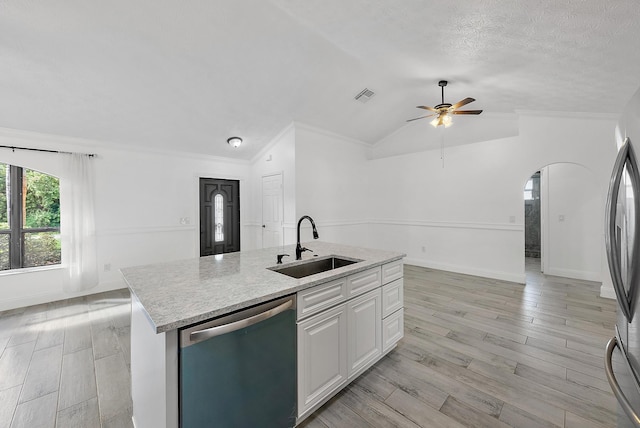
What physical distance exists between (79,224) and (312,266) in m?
3.92

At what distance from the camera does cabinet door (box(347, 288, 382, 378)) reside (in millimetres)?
1978

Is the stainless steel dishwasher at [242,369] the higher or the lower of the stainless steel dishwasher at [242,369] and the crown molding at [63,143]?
the lower

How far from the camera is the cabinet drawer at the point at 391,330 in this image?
2.31 metres

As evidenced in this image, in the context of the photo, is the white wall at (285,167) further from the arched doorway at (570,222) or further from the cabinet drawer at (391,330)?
the arched doorway at (570,222)

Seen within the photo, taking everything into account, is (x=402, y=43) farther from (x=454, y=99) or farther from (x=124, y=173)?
(x=124, y=173)

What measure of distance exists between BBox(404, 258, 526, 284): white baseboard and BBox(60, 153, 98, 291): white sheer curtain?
5946 mm

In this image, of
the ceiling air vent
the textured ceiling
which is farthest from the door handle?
the ceiling air vent

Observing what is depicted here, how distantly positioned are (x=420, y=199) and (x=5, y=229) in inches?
273

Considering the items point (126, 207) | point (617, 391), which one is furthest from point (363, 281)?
point (126, 207)

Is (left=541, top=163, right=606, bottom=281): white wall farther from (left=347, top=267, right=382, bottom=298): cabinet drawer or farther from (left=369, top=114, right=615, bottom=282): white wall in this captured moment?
(left=347, top=267, right=382, bottom=298): cabinet drawer

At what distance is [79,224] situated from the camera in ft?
13.1

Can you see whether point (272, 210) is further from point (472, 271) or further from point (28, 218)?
point (472, 271)

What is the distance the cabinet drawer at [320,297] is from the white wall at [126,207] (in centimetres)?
426

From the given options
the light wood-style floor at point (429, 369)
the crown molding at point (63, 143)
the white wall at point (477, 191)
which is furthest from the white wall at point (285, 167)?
the light wood-style floor at point (429, 369)
